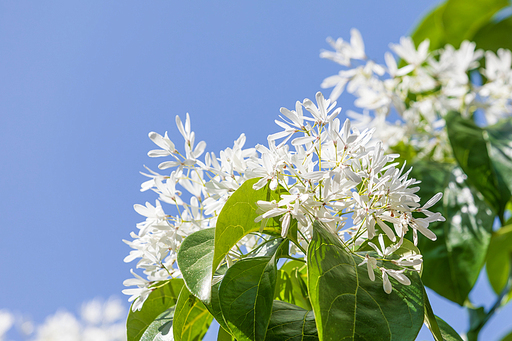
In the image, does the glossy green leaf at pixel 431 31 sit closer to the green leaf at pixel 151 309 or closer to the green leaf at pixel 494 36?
the green leaf at pixel 494 36

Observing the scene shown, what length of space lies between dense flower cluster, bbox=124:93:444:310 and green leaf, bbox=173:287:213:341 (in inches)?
1.7

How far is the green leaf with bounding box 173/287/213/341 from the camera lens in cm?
30

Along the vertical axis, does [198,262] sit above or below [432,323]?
above

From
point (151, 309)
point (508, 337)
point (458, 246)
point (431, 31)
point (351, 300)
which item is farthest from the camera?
point (431, 31)

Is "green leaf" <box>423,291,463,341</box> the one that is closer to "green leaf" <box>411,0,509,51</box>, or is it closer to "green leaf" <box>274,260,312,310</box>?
"green leaf" <box>274,260,312,310</box>

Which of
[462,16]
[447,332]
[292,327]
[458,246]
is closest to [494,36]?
[462,16]

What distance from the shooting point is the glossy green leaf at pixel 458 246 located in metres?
0.56

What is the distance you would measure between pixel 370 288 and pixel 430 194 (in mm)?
407

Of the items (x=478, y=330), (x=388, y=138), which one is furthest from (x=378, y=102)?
(x=478, y=330)

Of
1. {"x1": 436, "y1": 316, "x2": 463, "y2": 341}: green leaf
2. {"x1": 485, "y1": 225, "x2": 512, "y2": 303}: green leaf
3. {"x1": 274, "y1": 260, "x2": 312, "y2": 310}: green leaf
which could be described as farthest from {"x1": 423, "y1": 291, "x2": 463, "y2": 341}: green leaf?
{"x1": 485, "y1": 225, "x2": 512, "y2": 303}: green leaf

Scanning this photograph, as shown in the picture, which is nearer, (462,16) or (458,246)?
→ (458,246)

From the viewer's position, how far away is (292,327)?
0.94 ft

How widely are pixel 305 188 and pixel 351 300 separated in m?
0.09

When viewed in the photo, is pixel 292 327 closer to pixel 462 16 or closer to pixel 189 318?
pixel 189 318
